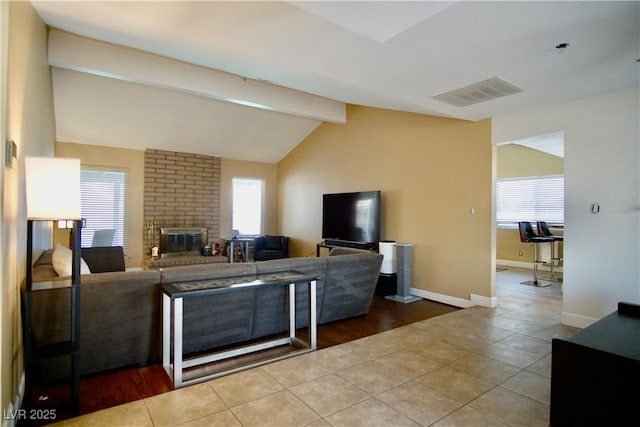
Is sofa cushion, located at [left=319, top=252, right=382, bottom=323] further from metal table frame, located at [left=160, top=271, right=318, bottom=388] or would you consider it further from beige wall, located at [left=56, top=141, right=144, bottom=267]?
beige wall, located at [left=56, top=141, right=144, bottom=267]

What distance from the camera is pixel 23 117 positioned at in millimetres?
2295

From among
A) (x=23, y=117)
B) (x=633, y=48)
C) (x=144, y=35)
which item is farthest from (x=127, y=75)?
(x=633, y=48)

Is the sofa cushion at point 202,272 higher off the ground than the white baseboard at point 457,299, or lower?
higher

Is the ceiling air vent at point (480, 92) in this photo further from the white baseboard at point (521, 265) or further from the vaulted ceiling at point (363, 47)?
the white baseboard at point (521, 265)

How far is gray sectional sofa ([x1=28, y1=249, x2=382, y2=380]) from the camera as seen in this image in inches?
94.1

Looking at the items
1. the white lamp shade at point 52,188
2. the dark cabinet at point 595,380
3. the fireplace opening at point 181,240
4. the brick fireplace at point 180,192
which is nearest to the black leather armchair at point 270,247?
the brick fireplace at point 180,192

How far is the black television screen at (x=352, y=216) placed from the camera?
19.2ft

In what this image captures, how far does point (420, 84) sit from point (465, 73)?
0.44m

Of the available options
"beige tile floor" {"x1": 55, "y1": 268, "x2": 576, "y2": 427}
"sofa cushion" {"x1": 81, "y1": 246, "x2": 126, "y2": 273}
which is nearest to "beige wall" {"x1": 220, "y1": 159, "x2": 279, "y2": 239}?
"sofa cushion" {"x1": 81, "y1": 246, "x2": 126, "y2": 273}

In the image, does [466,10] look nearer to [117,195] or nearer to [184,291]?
[184,291]

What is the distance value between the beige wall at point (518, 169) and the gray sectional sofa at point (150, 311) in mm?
Answer: 5672

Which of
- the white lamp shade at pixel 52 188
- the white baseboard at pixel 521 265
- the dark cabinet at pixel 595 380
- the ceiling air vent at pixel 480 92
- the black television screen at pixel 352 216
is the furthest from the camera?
the white baseboard at pixel 521 265

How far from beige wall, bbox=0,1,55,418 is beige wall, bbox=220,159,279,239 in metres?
5.36

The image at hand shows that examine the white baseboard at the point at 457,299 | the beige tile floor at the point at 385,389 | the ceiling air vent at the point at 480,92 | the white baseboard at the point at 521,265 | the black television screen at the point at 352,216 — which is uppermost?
the ceiling air vent at the point at 480,92
